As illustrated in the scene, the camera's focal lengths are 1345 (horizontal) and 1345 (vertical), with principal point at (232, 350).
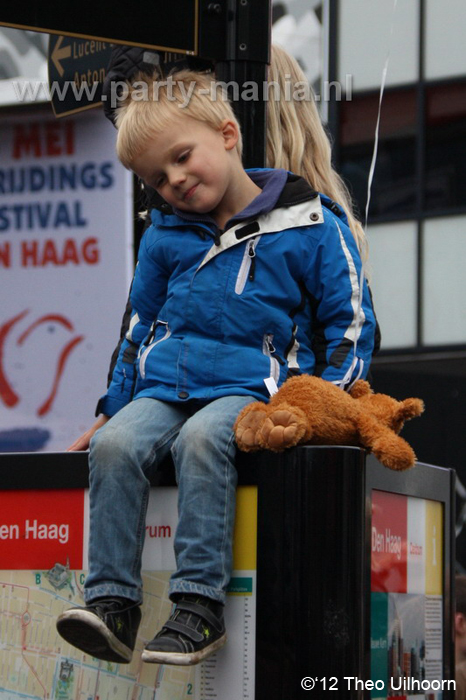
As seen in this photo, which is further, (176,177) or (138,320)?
(138,320)

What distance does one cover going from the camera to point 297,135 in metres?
4.82

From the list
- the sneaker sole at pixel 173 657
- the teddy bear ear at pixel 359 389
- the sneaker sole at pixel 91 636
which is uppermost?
the teddy bear ear at pixel 359 389

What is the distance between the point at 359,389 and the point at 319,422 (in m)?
0.34

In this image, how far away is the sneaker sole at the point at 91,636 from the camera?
3.53m

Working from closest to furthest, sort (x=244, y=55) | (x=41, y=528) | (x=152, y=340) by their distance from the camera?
(x=41, y=528), (x=152, y=340), (x=244, y=55)

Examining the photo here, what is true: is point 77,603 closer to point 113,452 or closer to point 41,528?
point 41,528

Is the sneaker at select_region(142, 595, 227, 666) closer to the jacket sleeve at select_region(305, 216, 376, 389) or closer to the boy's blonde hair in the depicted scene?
the jacket sleeve at select_region(305, 216, 376, 389)

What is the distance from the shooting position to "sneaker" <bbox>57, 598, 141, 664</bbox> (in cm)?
353

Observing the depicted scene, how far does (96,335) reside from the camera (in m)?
8.47

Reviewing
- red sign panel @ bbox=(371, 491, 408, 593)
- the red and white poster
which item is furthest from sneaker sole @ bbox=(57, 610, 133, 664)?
the red and white poster

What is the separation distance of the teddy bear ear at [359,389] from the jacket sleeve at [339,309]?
21 millimetres

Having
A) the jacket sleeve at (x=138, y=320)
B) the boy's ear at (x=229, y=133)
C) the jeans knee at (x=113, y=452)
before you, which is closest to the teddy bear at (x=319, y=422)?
the jeans knee at (x=113, y=452)

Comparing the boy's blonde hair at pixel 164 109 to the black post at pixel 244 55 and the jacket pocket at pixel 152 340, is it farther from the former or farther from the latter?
the jacket pocket at pixel 152 340

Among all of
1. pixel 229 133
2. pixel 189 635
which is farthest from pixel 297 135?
pixel 189 635
